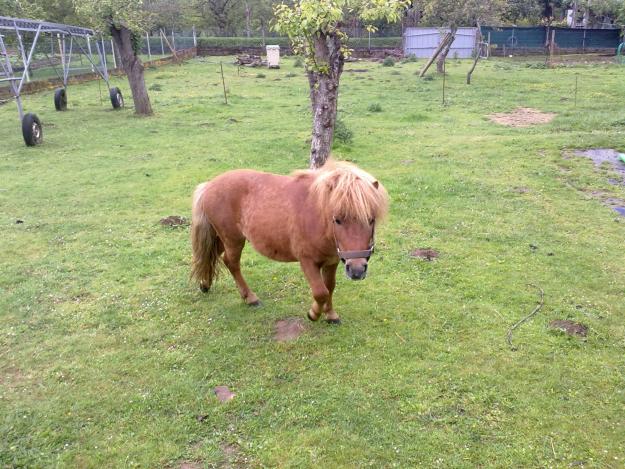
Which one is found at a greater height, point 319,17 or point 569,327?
point 319,17

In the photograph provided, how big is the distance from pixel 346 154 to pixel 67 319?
7659mm

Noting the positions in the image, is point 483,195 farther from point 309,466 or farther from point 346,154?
point 309,466

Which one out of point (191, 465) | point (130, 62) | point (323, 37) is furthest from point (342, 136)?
point (191, 465)

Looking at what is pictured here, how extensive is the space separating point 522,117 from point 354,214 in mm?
13854

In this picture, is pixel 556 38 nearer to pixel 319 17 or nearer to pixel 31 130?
pixel 319 17

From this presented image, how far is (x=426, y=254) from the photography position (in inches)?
252

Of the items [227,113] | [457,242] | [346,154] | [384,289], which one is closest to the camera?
[384,289]

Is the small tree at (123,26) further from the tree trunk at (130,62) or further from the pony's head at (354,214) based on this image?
the pony's head at (354,214)

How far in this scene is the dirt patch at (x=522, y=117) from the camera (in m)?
14.6

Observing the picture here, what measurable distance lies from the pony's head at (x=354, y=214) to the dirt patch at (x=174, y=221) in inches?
172

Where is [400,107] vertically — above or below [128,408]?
above

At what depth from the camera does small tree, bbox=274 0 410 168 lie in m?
7.41

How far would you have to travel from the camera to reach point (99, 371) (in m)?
4.29

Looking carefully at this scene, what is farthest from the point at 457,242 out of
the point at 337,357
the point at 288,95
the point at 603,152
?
the point at 288,95
